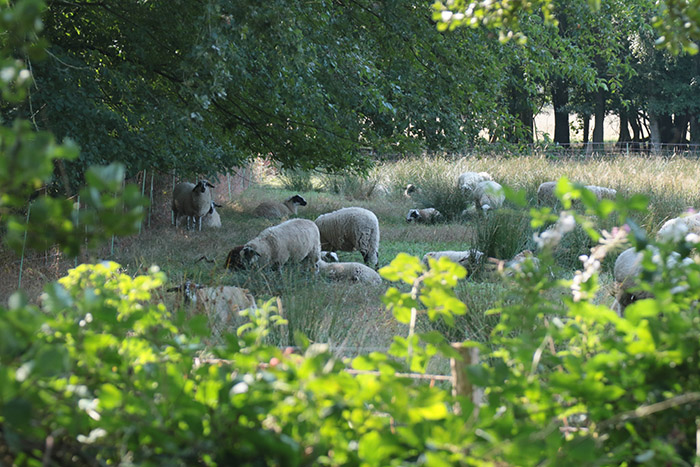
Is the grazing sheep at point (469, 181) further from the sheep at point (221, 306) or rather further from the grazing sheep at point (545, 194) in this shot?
the sheep at point (221, 306)

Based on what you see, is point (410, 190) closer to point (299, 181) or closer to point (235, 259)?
point (299, 181)

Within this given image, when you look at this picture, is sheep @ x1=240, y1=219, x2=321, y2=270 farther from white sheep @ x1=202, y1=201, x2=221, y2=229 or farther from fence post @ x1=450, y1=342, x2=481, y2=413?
fence post @ x1=450, y1=342, x2=481, y2=413

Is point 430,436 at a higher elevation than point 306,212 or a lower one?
higher

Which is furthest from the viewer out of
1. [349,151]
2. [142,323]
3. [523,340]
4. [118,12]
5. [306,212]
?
[306,212]

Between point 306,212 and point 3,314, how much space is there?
16860 mm

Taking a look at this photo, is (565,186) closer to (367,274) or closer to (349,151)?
(367,274)

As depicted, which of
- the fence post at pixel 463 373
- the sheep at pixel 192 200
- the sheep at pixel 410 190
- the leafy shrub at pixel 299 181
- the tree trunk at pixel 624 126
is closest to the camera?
the fence post at pixel 463 373

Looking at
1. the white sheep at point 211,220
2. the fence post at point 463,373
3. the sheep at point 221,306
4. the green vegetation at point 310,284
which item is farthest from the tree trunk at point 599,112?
the fence post at point 463,373

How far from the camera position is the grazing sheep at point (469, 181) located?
1723 centimetres

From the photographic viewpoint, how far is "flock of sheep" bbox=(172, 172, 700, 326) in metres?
8.73

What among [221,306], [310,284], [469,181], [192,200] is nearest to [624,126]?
[469,181]

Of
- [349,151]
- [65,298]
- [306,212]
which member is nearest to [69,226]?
[65,298]

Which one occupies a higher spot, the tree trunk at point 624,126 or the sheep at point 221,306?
the tree trunk at point 624,126

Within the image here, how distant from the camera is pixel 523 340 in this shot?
1641 millimetres
